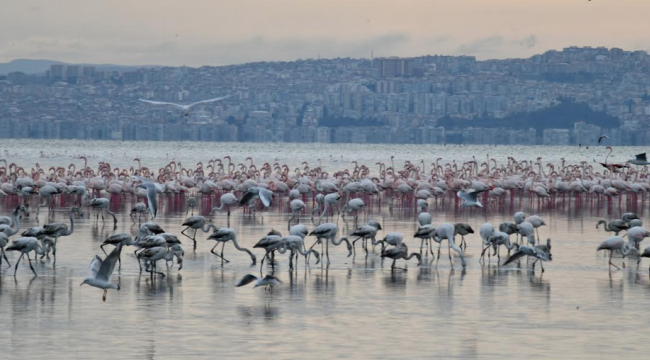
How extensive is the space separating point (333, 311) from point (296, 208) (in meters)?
10.4

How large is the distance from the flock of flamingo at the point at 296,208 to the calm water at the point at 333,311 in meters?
0.32

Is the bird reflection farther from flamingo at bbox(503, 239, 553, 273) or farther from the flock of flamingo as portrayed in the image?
flamingo at bbox(503, 239, 553, 273)

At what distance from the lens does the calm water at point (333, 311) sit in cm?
1150

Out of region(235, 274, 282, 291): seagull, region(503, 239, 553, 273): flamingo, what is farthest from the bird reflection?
region(503, 239, 553, 273): flamingo

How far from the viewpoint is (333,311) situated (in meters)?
13.7

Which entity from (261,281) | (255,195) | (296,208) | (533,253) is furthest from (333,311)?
(296,208)

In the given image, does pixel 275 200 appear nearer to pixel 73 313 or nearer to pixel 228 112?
pixel 73 313

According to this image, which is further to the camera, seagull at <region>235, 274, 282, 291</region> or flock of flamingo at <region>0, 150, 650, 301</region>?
flock of flamingo at <region>0, 150, 650, 301</region>

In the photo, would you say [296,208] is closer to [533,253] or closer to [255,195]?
[255,195]

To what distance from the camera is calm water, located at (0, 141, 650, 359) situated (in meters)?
11.5

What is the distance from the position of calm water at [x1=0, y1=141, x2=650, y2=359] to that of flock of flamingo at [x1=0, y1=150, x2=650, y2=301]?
1.06ft

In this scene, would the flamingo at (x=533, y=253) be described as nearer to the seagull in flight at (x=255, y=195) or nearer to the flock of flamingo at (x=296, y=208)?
the flock of flamingo at (x=296, y=208)

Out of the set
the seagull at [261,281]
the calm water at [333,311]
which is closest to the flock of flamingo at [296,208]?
the seagull at [261,281]

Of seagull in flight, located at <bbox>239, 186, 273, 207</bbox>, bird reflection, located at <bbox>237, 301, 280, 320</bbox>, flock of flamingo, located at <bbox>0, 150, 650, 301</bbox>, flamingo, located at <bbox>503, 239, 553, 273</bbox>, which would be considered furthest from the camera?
seagull in flight, located at <bbox>239, 186, 273, 207</bbox>
